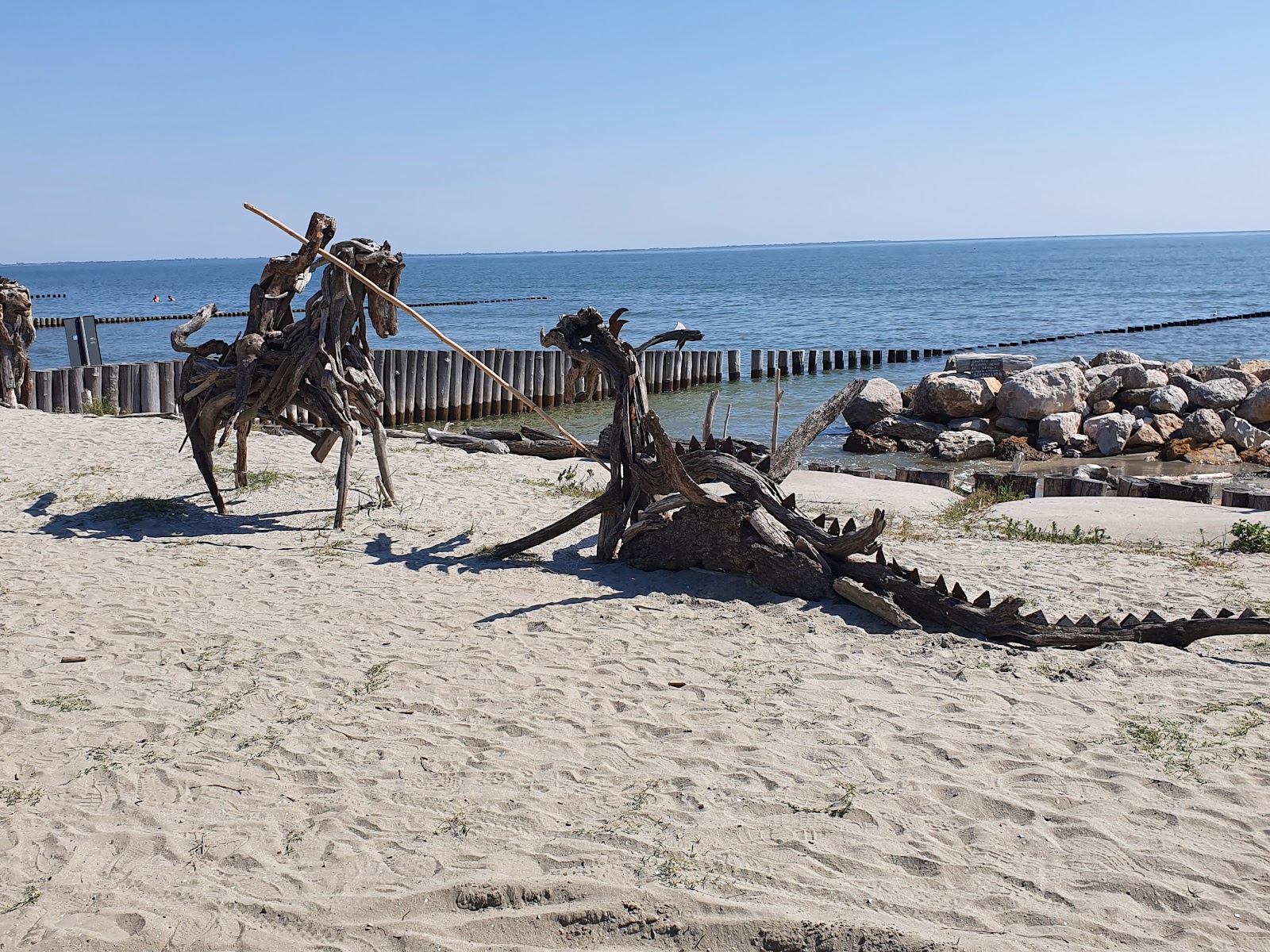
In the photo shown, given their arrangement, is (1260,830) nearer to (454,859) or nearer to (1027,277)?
(454,859)

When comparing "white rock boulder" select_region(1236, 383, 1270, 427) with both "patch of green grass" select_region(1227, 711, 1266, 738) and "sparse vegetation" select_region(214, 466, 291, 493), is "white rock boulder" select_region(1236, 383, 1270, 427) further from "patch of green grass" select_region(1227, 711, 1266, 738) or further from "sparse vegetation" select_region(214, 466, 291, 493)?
"sparse vegetation" select_region(214, 466, 291, 493)

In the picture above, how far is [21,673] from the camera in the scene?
5.65m

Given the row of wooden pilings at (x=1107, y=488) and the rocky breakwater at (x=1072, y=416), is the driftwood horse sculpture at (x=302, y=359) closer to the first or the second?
the row of wooden pilings at (x=1107, y=488)

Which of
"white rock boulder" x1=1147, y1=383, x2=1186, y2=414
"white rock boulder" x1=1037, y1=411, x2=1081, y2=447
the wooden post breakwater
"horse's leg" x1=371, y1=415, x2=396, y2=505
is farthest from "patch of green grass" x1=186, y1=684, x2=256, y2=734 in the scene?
"white rock boulder" x1=1147, y1=383, x2=1186, y2=414

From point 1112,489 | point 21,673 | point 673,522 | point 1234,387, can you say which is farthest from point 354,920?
point 1234,387

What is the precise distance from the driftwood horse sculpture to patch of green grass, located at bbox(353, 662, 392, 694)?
303 centimetres

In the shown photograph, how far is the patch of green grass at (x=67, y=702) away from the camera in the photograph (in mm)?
5234

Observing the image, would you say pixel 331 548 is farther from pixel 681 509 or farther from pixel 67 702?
pixel 67 702

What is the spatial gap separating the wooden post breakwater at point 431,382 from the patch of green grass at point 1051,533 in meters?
8.20

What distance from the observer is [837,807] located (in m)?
4.34

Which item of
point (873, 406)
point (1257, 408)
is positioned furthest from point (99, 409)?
point (1257, 408)

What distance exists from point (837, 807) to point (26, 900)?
10.2 feet

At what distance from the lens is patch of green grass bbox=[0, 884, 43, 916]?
143 inches

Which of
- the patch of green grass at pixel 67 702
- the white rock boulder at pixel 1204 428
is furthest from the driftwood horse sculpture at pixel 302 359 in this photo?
the white rock boulder at pixel 1204 428
